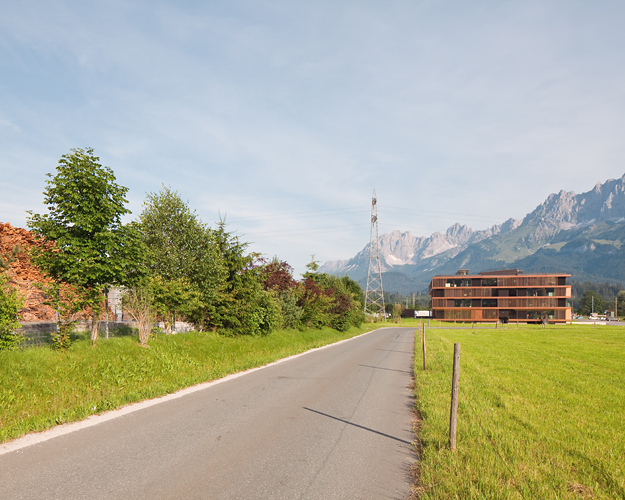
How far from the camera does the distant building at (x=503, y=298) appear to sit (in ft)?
347

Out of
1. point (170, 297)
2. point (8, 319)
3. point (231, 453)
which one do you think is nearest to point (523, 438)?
point (231, 453)

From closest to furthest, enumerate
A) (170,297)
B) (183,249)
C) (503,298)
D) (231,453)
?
(231,453)
(170,297)
(183,249)
(503,298)

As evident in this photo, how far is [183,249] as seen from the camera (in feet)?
67.6

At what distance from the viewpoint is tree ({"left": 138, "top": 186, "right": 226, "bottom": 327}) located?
19.8 meters

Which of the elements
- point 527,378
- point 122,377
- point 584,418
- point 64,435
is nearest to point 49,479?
point 64,435

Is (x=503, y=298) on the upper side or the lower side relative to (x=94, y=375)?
upper

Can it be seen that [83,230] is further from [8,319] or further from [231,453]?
[231,453]

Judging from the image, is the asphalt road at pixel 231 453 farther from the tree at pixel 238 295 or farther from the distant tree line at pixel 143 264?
the tree at pixel 238 295

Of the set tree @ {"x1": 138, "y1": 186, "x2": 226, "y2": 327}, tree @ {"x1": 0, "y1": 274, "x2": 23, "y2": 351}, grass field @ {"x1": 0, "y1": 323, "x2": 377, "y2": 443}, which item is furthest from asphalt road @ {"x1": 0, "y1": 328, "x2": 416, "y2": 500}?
tree @ {"x1": 138, "y1": 186, "x2": 226, "y2": 327}

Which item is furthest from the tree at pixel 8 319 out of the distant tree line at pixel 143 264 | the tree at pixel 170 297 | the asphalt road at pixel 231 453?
the tree at pixel 170 297

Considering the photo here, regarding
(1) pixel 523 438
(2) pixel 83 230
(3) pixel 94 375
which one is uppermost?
(2) pixel 83 230

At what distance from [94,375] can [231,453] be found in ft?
22.5

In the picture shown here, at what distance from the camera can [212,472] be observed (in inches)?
209

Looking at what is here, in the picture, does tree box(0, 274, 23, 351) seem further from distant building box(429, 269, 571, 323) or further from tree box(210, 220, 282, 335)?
distant building box(429, 269, 571, 323)
